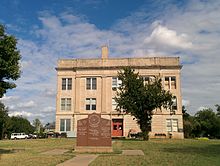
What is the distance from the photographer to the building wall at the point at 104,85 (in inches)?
2090

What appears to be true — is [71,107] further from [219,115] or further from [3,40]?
[219,115]

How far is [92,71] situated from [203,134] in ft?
113

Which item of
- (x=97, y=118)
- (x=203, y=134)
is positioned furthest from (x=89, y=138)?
(x=203, y=134)

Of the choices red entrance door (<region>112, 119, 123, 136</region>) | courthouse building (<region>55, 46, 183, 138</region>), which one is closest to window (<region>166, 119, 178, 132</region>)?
courthouse building (<region>55, 46, 183, 138</region>)

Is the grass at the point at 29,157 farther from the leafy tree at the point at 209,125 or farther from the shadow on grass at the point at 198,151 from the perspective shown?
the leafy tree at the point at 209,125

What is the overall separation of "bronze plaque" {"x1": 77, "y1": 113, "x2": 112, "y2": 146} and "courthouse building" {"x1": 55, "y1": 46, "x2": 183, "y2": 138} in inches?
1226

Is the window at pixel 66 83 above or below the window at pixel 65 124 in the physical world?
above

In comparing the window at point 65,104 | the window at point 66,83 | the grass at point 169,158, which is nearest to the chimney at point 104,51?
the window at point 66,83

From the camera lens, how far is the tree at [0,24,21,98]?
17875 millimetres

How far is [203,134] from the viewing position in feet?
247

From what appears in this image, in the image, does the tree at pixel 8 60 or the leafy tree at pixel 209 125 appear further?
the leafy tree at pixel 209 125

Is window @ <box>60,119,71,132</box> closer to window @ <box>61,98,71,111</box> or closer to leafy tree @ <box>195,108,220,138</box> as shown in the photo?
window @ <box>61,98,71,111</box>

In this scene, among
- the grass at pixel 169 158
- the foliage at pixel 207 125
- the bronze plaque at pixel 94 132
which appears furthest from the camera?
the foliage at pixel 207 125

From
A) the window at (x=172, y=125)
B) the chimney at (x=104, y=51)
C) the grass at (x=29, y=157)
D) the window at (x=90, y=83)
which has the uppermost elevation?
the chimney at (x=104, y=51)
